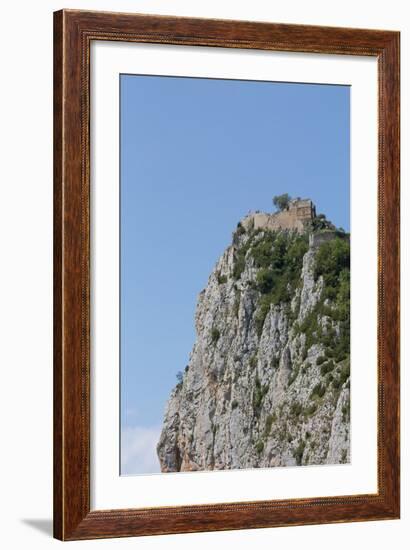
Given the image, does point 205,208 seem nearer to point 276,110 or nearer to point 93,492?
point 276,110

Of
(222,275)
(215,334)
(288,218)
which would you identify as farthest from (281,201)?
(215,334)

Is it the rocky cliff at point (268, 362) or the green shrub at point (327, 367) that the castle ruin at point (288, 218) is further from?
the green shrub at point (327, 367)

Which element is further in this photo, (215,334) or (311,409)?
(311,409)

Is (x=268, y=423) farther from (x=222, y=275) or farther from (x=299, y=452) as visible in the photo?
(x=222, y=275)

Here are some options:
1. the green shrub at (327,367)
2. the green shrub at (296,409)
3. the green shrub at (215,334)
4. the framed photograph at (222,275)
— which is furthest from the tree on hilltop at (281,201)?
the green shrub at (296,409)

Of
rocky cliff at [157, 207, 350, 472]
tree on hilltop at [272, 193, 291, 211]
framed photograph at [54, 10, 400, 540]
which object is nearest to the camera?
framed photograph at [54, 10, 400, 540]

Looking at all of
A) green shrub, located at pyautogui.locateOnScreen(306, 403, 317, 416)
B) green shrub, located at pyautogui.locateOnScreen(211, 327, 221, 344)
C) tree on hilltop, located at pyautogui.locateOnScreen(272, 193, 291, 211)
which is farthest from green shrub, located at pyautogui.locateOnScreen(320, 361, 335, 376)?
tree on hilltop, located at pyautogui.locateOnScreen(272, 193, 291, 211)

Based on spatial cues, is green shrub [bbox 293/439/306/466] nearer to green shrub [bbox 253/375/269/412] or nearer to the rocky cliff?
the rocky cliff

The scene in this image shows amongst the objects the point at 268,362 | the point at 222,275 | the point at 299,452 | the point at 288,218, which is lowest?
the point at 299,452

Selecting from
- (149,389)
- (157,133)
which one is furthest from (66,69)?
(149,389)
